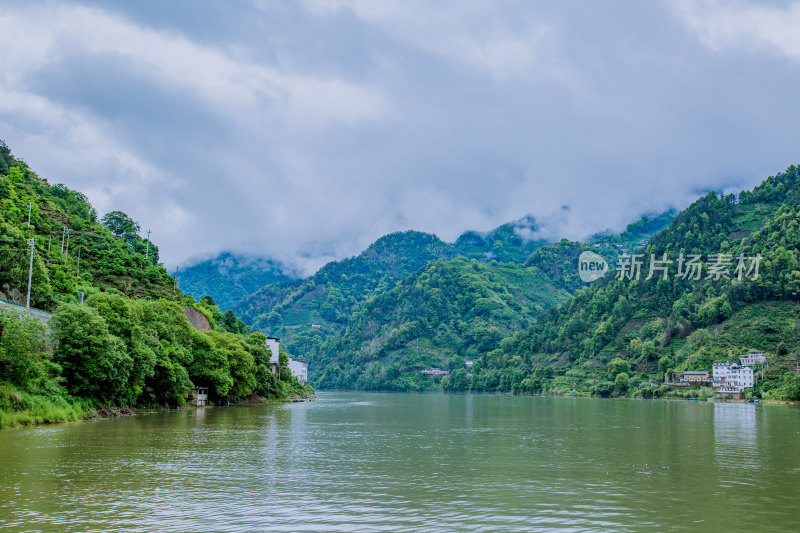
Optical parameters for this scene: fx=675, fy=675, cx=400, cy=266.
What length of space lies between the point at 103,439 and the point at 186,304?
2651 inches

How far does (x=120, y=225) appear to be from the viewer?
136625mm

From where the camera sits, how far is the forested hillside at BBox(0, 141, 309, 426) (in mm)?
45500

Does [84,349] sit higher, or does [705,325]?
[705,325]

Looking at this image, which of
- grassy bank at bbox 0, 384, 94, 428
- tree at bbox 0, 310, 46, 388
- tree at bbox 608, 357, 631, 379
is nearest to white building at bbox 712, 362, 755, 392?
tree at bbox 608, 357, 631, 379

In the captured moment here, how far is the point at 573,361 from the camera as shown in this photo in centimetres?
19388

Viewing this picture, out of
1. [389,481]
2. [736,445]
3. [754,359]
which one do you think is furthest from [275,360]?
[389,481]

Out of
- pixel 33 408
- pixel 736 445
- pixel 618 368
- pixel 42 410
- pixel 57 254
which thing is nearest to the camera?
pixel 736 445

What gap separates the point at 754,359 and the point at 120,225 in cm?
12712

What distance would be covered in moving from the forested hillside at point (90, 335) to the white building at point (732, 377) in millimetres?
82743

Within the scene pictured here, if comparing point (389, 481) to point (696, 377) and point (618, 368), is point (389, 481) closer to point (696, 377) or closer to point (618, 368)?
point (696, 377)

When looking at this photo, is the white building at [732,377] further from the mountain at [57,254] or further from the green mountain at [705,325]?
the mountain at [57,254]

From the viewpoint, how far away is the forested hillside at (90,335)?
45.5m

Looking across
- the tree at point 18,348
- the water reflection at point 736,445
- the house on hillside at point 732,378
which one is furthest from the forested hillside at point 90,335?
the house on hillside at point 732,378

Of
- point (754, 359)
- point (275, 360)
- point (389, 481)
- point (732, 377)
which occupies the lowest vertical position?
point (389, 481)
